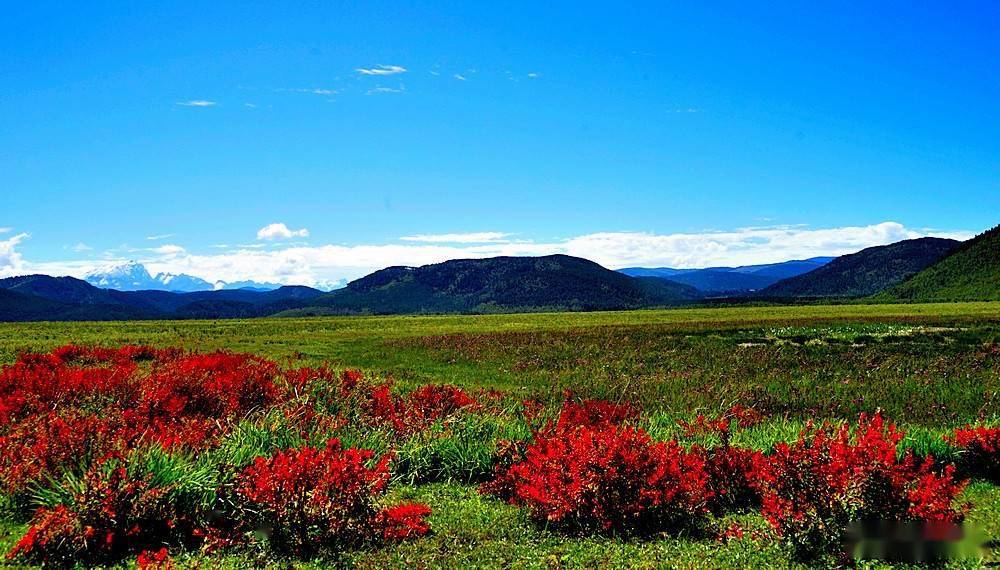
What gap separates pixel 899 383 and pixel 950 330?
97.2 ft

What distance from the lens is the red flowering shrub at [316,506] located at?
25.0ft

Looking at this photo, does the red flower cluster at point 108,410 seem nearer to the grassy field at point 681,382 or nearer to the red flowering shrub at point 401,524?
the grassy field at point 681,382

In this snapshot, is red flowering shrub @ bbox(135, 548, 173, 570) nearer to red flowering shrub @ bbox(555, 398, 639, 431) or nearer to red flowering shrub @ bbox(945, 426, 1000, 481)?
red flowering shrub @ bbox(555, 398, 639, 431)

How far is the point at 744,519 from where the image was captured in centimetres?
896

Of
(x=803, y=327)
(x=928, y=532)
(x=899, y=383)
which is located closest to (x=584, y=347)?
(x=899, y=383)

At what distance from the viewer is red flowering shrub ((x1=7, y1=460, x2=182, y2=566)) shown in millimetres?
7082

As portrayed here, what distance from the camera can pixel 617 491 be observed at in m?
8.46

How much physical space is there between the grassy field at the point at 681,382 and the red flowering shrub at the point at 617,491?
366 mm

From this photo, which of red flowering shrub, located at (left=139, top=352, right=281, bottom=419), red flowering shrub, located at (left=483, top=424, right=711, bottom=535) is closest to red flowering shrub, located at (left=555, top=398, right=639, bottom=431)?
red flowering shrub, located at (left=483, top=424, right=711, bottom=535)

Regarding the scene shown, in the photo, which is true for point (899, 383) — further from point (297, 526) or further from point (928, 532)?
point (297, 526)

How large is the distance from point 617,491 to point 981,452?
801 cm

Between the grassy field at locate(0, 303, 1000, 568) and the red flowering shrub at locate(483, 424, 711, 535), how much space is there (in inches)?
14.4

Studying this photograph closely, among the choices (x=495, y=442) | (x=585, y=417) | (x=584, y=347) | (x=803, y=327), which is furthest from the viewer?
(x=803, y=327)

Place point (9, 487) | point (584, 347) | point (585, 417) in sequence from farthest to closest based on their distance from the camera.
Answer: point (584, 347) → point (585, 417) → point (9, 487)
